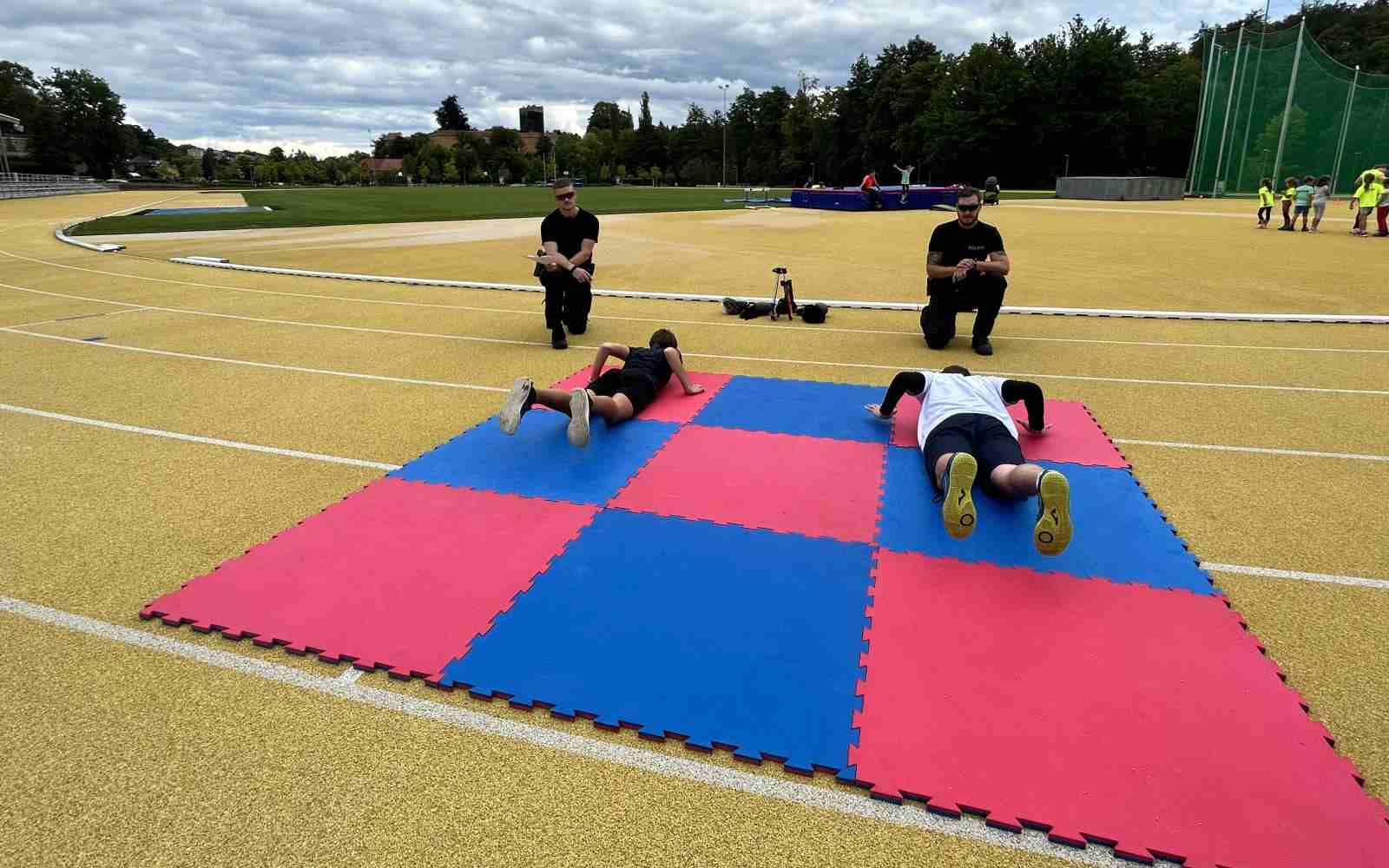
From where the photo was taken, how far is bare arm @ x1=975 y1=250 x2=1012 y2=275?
838 centimetres

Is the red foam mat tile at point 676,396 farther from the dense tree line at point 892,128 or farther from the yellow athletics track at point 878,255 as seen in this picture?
the dense tree line at point 892,128

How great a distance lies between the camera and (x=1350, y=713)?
117 inches

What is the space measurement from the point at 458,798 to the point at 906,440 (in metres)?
4.24

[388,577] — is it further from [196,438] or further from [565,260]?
[565,260]

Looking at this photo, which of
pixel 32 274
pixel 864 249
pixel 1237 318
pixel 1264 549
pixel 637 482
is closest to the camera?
pixel 1264 549

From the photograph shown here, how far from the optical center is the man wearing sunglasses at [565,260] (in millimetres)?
9008

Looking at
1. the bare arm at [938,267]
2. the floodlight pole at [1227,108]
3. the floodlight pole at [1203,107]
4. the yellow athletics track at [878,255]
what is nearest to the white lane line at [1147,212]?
the yellow athletics track at [878,255]

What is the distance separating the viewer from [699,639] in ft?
11.2

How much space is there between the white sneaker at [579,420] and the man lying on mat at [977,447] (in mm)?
2348

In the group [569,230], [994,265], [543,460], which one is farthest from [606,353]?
[994,265]

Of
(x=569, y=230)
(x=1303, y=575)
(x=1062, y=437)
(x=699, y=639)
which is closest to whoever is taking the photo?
(x=699, y=639)

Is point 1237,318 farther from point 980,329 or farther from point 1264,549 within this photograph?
point 1264,549

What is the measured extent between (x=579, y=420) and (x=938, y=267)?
5.32m

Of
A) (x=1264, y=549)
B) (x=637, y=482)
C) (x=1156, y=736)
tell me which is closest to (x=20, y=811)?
(x=637, y=482)
